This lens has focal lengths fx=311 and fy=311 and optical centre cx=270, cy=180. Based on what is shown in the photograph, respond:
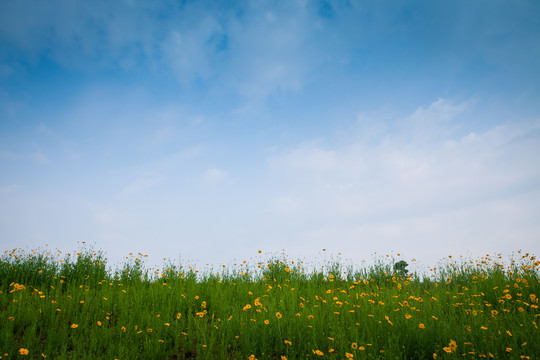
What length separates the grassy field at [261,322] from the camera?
4.27 m

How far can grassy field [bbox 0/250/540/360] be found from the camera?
4266 millimetres

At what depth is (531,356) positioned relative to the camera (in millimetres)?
3801

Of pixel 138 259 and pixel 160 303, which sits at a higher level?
pixel 138 259

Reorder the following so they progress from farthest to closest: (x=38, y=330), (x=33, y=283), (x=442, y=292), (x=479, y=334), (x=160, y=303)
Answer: (x=33, y=283) → (x=442, y=292) → (x=160, y=303) → (x=38, y=330) → (x=479, y=334)

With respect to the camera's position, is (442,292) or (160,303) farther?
(442,292)

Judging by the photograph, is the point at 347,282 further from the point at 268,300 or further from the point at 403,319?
the point at 403,319

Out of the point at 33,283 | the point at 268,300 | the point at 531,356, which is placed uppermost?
the point at 33,283

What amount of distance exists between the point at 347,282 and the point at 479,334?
3.89 meters

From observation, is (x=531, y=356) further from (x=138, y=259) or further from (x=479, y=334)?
(x=138, y=259)

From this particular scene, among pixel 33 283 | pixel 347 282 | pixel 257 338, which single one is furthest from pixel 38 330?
pixel 347 282

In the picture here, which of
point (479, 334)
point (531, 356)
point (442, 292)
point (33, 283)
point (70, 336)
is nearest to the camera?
point (531, 356)

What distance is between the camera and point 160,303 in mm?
6203

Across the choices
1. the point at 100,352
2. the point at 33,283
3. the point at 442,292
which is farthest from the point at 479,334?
the point at 33,283

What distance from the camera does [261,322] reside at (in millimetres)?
4816
